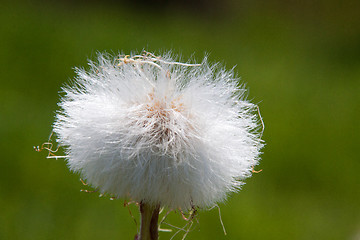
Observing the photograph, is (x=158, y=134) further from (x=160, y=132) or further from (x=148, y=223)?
(x=148, y=223)

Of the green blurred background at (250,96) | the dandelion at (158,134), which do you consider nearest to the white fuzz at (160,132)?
the dandelion at (158,134)

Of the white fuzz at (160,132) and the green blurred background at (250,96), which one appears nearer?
the white fuzz at (160,132)

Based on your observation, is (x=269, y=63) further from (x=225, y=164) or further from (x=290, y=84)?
(x=225, y=164)

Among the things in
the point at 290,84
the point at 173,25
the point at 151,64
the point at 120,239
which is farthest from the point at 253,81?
the point at 151,64

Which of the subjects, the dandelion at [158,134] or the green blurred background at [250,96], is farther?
the green blurred background at [250,96]

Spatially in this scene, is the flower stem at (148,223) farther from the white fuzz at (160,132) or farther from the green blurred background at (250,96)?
the green blurred background at (250,96)

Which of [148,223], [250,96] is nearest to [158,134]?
[148,223]

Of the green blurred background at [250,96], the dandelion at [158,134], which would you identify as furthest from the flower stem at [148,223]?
the green blurred background at [250,96]

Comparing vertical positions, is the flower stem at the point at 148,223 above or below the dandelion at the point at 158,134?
below

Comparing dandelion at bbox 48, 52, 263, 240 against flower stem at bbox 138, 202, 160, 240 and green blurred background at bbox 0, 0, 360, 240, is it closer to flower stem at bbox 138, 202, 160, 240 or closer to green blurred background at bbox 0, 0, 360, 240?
flower stem at bbox 138, 202, 160, 240
